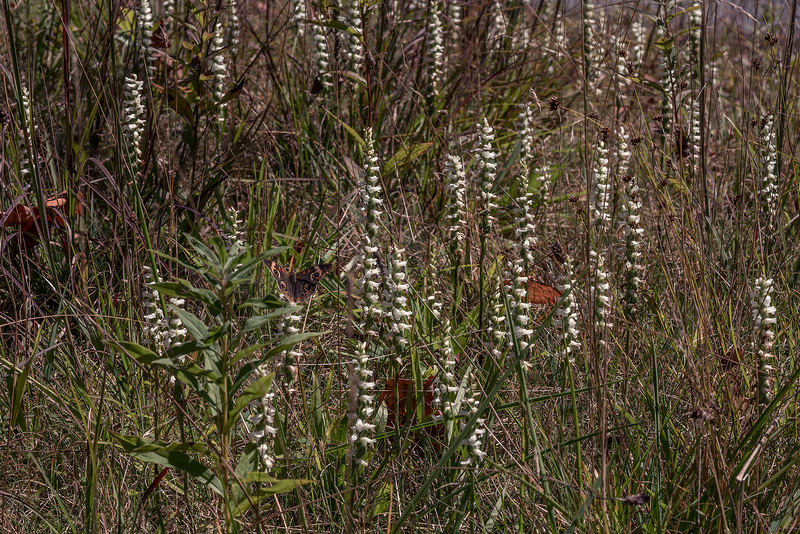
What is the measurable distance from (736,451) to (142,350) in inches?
49.4

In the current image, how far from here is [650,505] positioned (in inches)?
70.9

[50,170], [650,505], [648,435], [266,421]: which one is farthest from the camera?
[50,170]

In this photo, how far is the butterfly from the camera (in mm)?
1956

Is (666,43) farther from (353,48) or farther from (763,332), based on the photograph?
(353,48)

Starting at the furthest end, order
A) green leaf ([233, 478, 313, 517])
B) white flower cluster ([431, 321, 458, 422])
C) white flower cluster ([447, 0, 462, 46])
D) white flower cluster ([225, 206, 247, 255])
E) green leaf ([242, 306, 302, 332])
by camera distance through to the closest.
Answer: white flower cluster ([447, 0, 462, 46]) → white flower cluster ([225, 206, 247, 255]) → white flower cluster ([431, 321, 458, 422]) → green leaf ([233, 478, 313, 517]) → green leaf ([242, 306, 302, 332])

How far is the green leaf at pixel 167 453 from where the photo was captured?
1.44 meters

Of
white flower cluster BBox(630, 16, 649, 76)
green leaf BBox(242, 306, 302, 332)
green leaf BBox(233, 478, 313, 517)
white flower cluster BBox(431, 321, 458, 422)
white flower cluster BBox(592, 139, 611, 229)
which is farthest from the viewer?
white flower cluster BBox(630, 16, 649, 76)

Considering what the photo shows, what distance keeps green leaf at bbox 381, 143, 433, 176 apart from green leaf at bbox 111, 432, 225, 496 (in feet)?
5.08

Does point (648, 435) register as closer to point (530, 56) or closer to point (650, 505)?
point (650, 505)

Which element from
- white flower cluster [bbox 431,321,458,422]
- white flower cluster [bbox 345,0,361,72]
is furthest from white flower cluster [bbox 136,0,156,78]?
white flower cluster [bbox 431,321,458,422]

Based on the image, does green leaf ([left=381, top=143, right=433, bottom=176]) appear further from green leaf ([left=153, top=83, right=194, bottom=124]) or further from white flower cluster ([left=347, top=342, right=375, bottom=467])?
white flower cluster ([left=347, top=342, right=375, bottom=467])

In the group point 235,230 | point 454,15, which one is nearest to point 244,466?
point 235,230

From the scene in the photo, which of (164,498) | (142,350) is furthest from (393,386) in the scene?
(142,350)

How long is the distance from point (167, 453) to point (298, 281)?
0.66 meters
